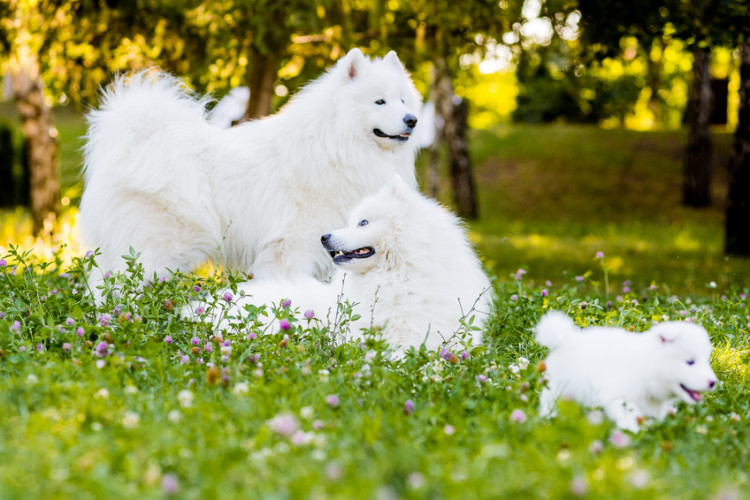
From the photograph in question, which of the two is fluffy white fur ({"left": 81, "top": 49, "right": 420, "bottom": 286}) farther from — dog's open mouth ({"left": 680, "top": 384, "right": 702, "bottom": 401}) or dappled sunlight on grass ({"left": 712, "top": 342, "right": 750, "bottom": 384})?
dog's open mouth ({"left": 680, "top": 384, "right": 702, "bottom": 401})

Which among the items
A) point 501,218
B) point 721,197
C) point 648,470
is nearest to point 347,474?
point 648,470

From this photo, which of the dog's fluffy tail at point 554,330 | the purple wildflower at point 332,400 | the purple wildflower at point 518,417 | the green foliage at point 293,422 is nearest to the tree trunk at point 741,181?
the green foliage at point 293,422

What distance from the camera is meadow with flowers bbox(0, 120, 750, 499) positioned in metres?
2.26

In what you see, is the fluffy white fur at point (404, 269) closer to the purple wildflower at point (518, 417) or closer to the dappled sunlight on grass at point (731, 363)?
the purple wildflower at point (518, 417)

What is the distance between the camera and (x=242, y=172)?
5520mm

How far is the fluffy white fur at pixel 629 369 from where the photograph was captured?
3.09 meters

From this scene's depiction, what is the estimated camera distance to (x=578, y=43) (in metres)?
9.15

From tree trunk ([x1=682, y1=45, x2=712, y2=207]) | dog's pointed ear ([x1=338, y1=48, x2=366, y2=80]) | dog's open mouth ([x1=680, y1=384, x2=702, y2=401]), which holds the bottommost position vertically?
tree trunk ([x1=682, y1=45, x2=712, y2=207])

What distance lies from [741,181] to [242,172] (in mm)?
6764

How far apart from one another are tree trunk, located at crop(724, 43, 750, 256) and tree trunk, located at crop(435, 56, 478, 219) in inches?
263

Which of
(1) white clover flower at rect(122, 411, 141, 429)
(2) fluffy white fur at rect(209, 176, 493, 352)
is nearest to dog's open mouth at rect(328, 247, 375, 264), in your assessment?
(2) fluffy white fur at rect(209, 176, 493, 352)

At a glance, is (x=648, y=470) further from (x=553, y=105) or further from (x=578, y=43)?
(x=553, y=105)

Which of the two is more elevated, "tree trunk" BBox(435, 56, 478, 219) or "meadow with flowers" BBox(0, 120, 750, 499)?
"meadow with flowers" BBox(0, 120, 750, 499)

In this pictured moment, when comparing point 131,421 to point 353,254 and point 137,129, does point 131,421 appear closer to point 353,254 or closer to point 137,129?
point 353,254
